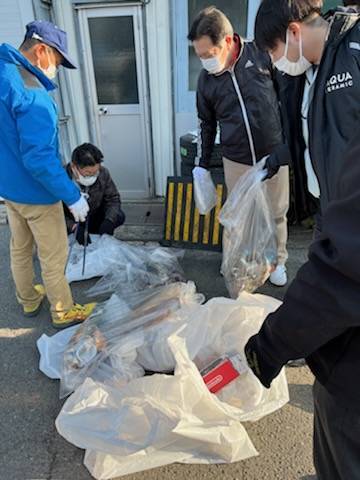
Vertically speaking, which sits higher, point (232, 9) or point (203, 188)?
point (232, 9)

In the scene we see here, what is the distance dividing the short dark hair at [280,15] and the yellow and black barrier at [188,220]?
1874 millimetres

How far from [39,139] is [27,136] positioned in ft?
0.18

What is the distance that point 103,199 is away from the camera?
10.2 feet

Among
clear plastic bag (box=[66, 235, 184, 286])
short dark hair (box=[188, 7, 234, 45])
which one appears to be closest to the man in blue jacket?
clear plastic bag (box=[66, 235, 184, 286])

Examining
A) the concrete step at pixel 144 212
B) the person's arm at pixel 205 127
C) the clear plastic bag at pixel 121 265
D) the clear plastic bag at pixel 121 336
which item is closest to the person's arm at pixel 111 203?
the clear plastic bag at pixel 121 265

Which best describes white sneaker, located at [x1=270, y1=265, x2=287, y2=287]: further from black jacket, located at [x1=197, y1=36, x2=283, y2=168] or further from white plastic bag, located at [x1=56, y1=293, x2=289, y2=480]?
white plastic bag, located at [x1=56, y1=293, x2=289, y2=480]

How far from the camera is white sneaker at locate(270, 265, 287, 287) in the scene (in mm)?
2725

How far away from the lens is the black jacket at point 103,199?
2969mm

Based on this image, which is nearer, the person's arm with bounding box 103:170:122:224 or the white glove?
the white glove

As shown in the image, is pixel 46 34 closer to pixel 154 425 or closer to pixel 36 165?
pixel 36 165

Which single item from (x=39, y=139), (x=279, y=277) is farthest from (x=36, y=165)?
(x=279, y=277)

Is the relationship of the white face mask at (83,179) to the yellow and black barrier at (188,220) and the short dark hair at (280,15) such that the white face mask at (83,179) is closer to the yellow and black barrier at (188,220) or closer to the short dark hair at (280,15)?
the yellow and black barrier at (188,220)

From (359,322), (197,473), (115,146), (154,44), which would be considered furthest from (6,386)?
(154,44)

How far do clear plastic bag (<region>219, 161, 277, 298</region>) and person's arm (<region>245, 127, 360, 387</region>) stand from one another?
137 centimetres
